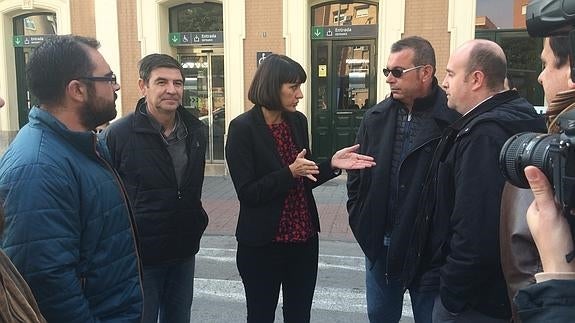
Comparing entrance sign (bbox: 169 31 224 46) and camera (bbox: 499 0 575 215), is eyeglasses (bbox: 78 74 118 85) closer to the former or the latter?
camera (bbox: 499 0 575 215)

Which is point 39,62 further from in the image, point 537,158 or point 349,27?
point 349,27

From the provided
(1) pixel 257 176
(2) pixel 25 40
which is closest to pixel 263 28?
(2) pixel 25 40

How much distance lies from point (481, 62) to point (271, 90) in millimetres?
1116

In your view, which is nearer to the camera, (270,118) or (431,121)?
(431,121)

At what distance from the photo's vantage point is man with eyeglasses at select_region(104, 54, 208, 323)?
272 centimetres

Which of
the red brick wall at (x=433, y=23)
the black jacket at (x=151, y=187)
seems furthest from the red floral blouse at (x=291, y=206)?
the red brick wall at (x=433, y=23)

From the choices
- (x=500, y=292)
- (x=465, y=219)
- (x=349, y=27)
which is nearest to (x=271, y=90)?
(x=465, y=219)

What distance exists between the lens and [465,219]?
2078 millimetres

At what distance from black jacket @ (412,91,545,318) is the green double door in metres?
8.32

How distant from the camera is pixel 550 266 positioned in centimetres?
119

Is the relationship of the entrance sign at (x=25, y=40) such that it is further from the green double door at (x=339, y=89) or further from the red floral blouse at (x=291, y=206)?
the red floral blouse at (x=291, y=206)

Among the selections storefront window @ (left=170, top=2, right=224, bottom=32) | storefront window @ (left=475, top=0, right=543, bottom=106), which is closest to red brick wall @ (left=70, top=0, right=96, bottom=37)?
storefront window @ (left=170, top=2, right=224, bottom=32)

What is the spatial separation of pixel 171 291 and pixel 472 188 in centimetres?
181

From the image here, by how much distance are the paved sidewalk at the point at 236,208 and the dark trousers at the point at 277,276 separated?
3565mm
